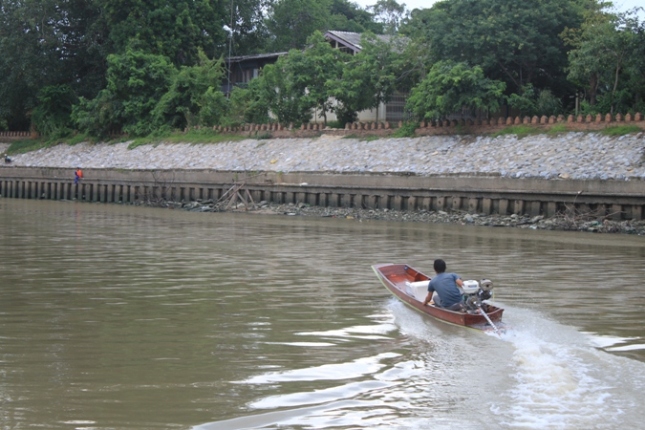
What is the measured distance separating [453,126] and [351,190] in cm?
740

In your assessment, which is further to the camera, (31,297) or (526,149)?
(526,149)

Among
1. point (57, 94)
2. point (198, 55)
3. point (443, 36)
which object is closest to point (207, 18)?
point (198, 55)

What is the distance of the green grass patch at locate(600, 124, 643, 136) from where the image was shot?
34.5 meters

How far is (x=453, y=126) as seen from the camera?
42.1 metres

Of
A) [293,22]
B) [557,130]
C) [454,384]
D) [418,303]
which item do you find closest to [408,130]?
[557,130]

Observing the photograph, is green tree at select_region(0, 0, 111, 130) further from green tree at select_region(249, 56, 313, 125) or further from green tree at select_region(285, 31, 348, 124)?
green tree at select_region(285, 31, 348, 124)

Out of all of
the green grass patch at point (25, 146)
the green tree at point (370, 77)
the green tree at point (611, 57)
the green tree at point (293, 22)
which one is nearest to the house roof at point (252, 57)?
the green tree at point (293, 22)

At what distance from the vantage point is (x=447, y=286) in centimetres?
1418

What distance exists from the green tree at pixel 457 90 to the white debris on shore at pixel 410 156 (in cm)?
157

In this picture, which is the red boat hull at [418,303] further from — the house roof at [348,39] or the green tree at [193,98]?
the house roof at [348,39]

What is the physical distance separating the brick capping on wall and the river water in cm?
1307

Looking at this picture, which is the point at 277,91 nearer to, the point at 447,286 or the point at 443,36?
the point at 443,36

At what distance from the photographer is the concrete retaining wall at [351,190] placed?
1207 inches

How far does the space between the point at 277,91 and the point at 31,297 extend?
38.0 metres
